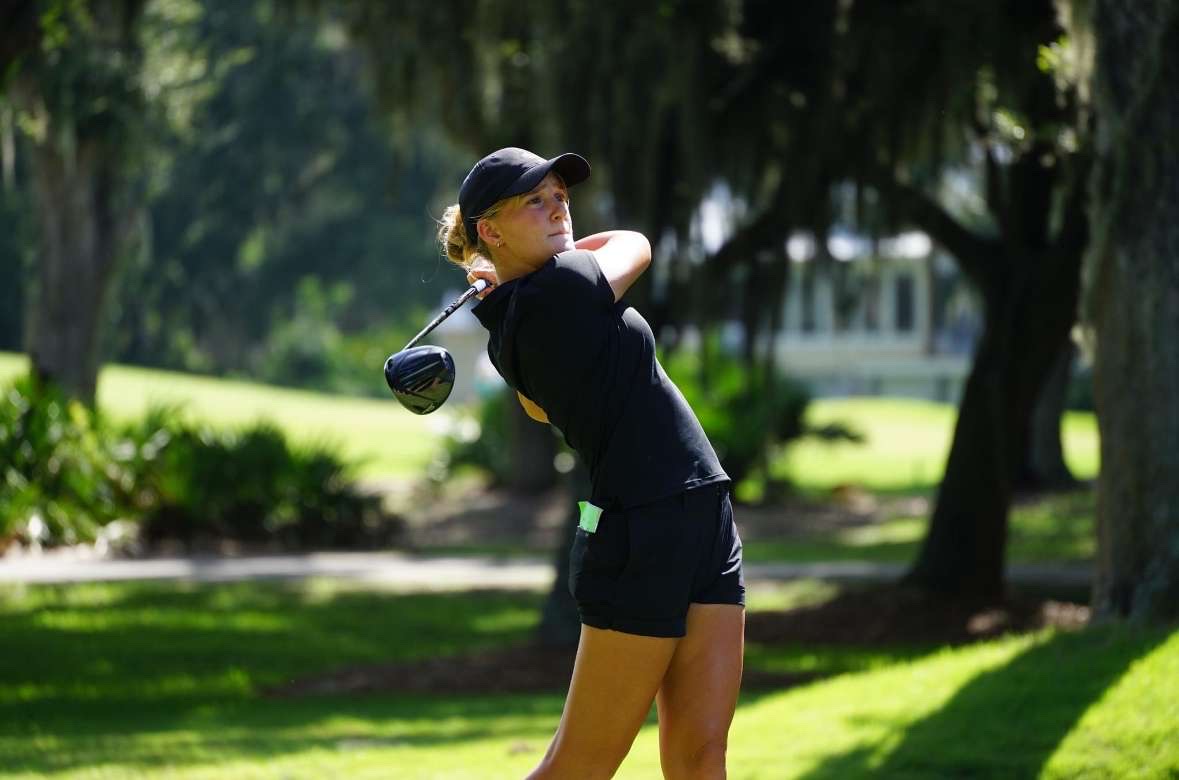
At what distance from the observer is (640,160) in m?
11.5

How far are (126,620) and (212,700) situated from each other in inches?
92.7

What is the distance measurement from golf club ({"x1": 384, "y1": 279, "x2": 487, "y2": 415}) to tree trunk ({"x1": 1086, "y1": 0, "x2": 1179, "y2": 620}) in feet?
15.1

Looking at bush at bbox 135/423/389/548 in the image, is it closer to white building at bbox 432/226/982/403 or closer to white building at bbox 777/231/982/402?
white building at bbox 432/226/982/403

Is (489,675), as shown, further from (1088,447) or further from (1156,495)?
(1088,447)

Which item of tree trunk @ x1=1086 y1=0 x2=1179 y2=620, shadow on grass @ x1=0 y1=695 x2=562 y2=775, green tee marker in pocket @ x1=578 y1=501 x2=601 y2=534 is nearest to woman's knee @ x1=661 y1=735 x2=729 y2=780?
green tee marker in pocket @ x1=578 y1=501 x2=601 y2=534

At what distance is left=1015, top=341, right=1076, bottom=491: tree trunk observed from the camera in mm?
23141

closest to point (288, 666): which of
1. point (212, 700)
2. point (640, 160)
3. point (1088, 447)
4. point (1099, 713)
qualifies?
point (212, 700)

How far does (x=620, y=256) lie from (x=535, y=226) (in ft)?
0.78

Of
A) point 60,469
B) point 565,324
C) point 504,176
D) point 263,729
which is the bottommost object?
point 263,729

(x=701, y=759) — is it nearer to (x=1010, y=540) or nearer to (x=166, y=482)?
(x=166, y=482)

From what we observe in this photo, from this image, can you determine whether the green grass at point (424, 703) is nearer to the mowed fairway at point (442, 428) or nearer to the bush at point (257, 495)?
the bush at point (257, 495)

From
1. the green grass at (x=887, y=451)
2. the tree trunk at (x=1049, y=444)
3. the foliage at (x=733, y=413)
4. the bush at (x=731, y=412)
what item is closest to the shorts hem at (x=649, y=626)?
→ the foliage at (x=733, y=413)

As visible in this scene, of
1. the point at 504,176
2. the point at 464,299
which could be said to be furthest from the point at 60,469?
the point at 504,176

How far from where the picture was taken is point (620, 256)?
4.44 meters
